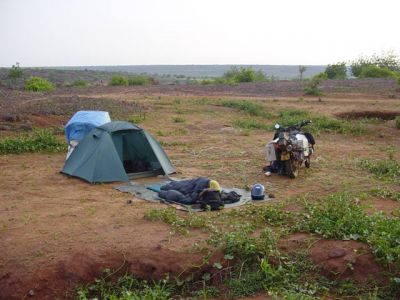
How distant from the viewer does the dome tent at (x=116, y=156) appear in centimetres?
909

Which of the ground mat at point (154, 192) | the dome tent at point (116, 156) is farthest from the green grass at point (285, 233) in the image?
the dome tent at point (116, 156)

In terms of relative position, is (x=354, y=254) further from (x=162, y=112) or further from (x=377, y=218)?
(x=162, y=112)

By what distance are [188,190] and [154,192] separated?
0.85 meters

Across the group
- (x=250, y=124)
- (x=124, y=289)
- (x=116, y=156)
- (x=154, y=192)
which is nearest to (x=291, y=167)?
(x=154, y=192)

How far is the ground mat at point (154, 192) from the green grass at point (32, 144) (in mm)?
3545

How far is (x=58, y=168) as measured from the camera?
10133 mm

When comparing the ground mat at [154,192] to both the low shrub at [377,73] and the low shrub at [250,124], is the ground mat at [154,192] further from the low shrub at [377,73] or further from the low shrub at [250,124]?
the low shrub at [377,73]

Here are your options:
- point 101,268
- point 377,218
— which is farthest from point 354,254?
point 101,268

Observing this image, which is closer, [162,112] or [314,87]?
[162,112]

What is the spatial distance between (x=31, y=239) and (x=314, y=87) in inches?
803

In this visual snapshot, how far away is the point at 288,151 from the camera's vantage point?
916 cm

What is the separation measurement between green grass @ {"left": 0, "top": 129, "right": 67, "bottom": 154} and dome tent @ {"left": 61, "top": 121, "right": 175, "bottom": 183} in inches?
90.9

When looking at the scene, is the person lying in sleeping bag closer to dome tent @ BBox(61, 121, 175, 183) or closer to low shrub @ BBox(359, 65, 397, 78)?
dome tent @ BBox(61, 121, 175, 183)

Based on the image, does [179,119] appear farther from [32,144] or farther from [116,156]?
[116,156]
